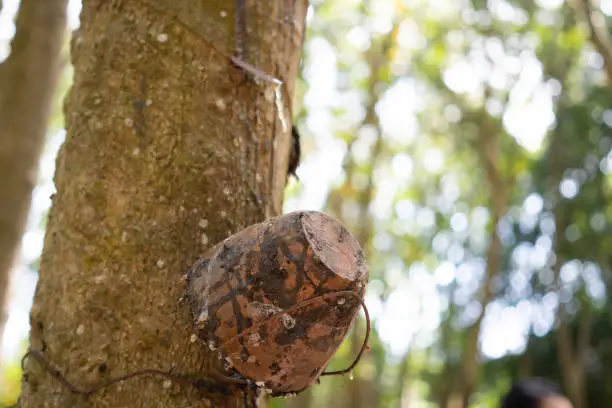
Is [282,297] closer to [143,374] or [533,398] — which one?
[143,374]

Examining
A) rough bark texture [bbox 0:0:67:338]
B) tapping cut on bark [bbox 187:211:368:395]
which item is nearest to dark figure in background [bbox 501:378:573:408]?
tapping cut on bark [bbox 187:211:368:395]

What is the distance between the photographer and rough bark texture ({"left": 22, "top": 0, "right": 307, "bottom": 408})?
4.42 ft

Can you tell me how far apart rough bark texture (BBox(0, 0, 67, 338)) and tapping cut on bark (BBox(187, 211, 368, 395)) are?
3.22 metres

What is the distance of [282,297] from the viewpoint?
4.01ft

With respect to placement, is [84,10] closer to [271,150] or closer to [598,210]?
[271,150]

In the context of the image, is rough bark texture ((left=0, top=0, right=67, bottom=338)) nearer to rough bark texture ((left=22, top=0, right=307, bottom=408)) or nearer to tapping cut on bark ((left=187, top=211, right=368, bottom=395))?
rough bark texture ((left=22, top=0, right=307, bottom=408))

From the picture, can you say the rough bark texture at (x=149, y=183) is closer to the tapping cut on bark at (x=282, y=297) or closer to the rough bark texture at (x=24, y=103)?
the tapping cut on bark at (x=282, y=297)

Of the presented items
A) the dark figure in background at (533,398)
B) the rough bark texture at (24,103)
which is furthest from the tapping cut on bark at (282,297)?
the rough bark texture at (24,103)

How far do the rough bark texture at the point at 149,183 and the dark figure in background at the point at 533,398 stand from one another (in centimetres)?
176

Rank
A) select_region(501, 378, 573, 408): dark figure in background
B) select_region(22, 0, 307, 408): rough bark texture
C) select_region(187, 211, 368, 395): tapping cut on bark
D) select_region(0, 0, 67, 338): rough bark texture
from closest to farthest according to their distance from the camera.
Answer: select_region(187, 211, 368, 395): tapping cut on bark < select_region(22, 0, 307, 408): rough bark texture < select_region(501, 378, 573, 408): dark figure in background < select_region(0, 0, 67, 338): rough bark texture

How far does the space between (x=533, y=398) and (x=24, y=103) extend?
3.31 m

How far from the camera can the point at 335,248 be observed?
1251 millimetres

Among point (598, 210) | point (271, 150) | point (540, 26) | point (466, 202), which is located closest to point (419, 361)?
point (466, 202)

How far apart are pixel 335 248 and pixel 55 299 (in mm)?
558
